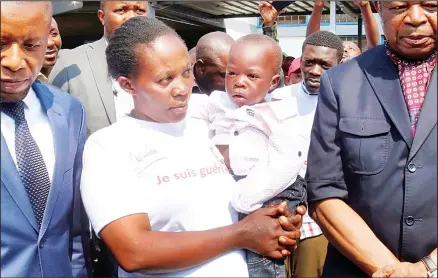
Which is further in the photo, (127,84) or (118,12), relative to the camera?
(118,12)

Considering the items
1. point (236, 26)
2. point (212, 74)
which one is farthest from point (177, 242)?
point (236, 26)

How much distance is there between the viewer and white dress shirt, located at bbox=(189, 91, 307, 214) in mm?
1841

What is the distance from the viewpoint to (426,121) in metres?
1.80

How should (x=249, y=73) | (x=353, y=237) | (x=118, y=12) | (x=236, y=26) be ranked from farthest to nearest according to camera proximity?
(x=236, y=26)
(x=118, y=12)
(x=249, y=73)
(x=353, y=237)

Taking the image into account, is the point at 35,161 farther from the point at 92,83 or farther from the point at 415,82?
the point at 415,82

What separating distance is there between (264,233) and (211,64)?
1599 mm

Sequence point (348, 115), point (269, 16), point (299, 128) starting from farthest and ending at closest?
point (269, 16) → point (299, 128) → point (348, 115)

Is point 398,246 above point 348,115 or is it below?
below

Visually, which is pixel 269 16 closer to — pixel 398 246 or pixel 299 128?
pixel 299 128

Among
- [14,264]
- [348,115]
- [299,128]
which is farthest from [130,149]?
[299,128]

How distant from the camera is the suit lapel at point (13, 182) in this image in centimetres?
166

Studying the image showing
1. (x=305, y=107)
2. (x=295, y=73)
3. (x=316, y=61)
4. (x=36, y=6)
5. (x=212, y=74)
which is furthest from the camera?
(x=295, y=73)

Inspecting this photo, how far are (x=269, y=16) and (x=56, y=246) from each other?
2.27 m

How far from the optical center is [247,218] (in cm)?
178
